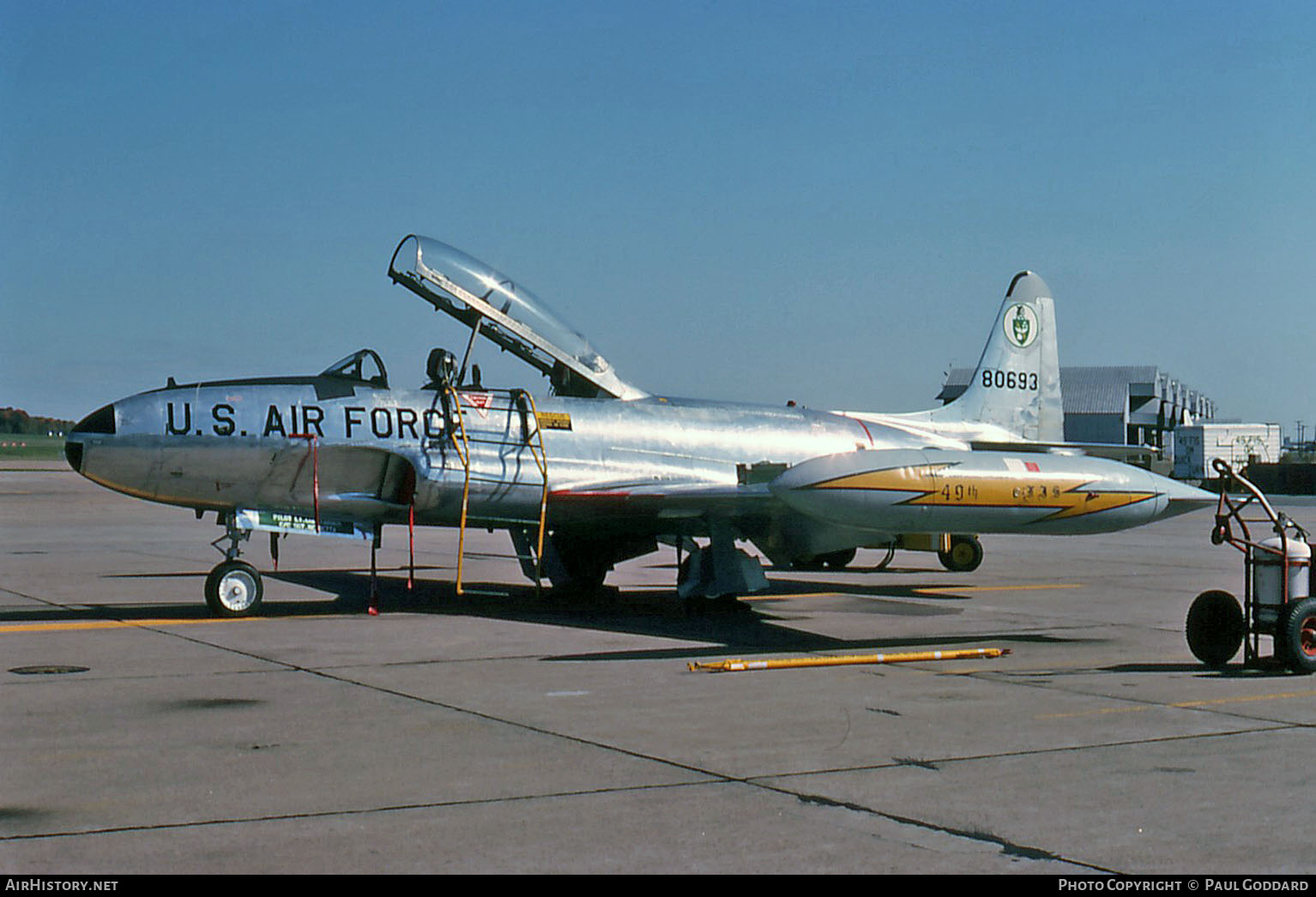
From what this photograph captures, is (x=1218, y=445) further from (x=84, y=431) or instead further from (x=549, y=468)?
(x=84, y=431)

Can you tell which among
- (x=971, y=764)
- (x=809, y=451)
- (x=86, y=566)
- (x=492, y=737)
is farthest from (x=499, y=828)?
(x=86, y=566)

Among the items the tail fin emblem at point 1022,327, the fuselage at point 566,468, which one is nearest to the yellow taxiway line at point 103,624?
the fuselage at point 566,468

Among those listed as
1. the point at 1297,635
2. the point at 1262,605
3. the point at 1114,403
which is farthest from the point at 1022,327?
the point at 1114,403

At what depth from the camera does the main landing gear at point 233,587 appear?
1318 centimetres

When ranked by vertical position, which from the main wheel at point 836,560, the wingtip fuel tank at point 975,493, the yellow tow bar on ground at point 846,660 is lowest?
the yellow tow bar on ground at point 846,660

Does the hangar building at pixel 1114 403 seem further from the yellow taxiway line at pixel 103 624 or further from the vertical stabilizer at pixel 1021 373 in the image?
the yellow taxiway line at pixel 103 624

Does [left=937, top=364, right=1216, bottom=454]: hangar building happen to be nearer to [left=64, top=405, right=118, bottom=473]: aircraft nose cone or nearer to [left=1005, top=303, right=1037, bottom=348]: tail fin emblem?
[left=1005, top=303, right=1037, bottom=348]: tail fin emblem

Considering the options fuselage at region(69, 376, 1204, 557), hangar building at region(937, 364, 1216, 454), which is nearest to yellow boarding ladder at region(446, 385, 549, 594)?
fuselage at region(69, 376, 1204, 557)

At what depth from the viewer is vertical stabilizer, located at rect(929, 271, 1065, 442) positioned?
19.5m

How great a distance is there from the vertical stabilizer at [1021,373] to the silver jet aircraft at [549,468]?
11.2ft

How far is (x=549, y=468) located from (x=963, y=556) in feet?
29.3

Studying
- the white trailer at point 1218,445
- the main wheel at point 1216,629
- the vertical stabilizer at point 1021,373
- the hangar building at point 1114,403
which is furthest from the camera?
the hangar building at point 1114,403
